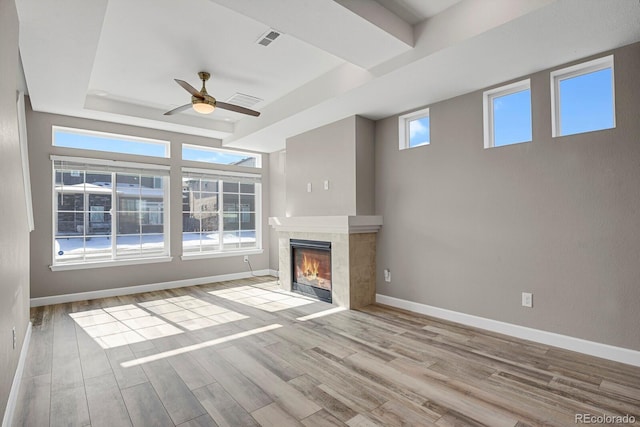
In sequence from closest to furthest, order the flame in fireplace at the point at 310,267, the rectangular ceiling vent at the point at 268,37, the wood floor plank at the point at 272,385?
the wood floor plank at the point at 272,385, the rectangular ceiling vent at the point at 268,37, the flame in fireplace at the point at 310,267

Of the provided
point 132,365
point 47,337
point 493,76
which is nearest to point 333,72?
point 493,76

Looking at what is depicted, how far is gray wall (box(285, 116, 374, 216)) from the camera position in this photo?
4.51 meters

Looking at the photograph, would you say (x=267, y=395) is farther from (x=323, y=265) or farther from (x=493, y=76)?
(x=493, y=76)

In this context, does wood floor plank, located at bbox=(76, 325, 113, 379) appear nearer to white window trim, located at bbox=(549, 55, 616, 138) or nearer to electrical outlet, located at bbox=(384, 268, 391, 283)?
electrical outlet, located at bbox=(384, 268, 391, 283)

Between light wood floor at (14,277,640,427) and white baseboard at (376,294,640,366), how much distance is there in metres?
0.10

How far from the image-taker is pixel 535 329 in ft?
10.2

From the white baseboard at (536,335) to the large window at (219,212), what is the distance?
357 centimetres

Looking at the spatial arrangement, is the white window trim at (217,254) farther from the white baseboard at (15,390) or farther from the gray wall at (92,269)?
the white baseboard at (15,390)

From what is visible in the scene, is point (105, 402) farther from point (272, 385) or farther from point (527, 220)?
point (527, 220)

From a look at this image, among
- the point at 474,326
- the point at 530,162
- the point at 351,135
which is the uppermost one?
the point at 351,135

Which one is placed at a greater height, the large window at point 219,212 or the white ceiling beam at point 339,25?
the white ceiling beam at point 339,25

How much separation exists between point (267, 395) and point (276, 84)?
3.52 m

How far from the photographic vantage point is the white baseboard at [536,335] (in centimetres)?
266

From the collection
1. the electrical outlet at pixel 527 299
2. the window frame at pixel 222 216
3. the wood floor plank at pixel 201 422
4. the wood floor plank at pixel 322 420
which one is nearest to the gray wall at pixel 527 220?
the electrical outlet at pixel 527 299
